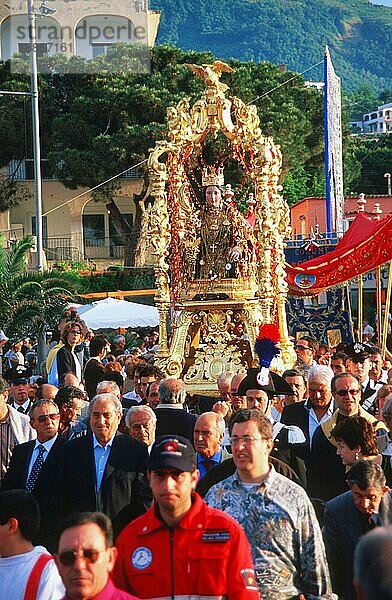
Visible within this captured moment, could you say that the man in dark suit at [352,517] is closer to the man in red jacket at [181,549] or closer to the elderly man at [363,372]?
the man in red jacket at [181,549]

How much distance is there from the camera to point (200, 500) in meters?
5.15

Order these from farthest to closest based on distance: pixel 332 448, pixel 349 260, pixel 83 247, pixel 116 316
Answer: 1. pixel 83 247
2. pixel 116 316
3. pixel 349 260
4. pixel 332 448

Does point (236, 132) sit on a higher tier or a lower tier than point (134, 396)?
higher

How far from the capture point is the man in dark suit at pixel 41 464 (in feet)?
25.2

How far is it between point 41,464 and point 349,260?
1455 cm

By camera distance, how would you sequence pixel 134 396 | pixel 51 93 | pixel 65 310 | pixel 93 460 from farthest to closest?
pixel 51 93 → pixel 65 310 → pixel 134 396 → pixel 93 460

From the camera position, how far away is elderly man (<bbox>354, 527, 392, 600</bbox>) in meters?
3.24

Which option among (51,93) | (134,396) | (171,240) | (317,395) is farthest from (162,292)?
(51,93)

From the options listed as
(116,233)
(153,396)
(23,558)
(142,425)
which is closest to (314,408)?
(142,425)

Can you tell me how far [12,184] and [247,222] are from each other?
35.5m

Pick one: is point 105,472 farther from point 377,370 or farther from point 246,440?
point 377,370

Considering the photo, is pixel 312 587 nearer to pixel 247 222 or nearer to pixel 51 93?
pixel 247 222

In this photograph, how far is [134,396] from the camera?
509 inches

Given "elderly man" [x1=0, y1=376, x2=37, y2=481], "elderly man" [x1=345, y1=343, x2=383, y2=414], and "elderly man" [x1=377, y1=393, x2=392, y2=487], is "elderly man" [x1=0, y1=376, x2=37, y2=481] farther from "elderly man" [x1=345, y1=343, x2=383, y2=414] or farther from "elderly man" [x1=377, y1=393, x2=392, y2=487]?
"elderly man" [x1=345, y1=343, x2=383, y2=414]
